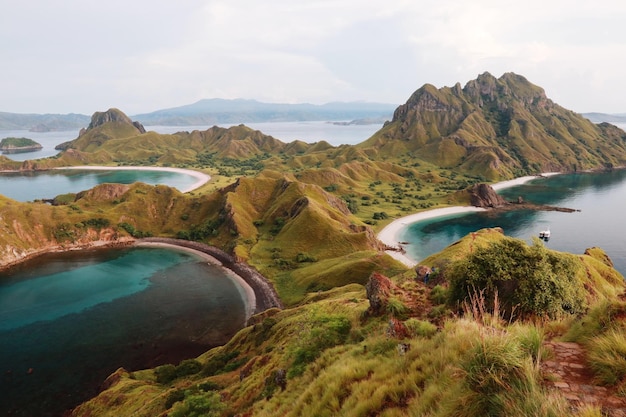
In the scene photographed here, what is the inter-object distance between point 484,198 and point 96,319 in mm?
190614

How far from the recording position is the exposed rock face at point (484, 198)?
18800 cm

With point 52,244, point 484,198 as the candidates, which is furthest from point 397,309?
point 484,198

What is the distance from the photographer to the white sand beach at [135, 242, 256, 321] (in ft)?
268

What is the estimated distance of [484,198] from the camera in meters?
190

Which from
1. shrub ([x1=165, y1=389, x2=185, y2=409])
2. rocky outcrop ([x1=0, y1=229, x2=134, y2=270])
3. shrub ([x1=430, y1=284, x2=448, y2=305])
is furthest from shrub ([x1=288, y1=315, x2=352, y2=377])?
rocky outcrop ([x1=0, y1=229, x2=134, y2=270])

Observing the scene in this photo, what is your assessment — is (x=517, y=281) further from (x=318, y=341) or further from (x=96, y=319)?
(x=96, y=319)

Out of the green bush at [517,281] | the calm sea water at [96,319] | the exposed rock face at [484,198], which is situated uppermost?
the green bush at [517,281]

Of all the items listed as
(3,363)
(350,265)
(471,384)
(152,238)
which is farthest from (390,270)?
(152,238)

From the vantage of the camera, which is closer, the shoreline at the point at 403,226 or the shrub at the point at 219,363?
the shrub at the point at 219,363

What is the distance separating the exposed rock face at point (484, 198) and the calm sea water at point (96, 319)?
154 meters

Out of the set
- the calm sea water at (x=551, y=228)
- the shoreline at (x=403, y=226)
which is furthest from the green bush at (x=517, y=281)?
the calm sea water at (x=551, y=228)

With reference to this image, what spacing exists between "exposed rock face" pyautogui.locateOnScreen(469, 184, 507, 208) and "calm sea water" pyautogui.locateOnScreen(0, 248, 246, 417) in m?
154

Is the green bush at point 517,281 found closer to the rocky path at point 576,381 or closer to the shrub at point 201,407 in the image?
the rocky path at point 576,381

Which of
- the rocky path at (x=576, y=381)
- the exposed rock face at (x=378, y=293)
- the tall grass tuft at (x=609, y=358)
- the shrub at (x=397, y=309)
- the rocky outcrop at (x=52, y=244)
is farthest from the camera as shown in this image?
the rocky outcrop at (x=52, y=244)
